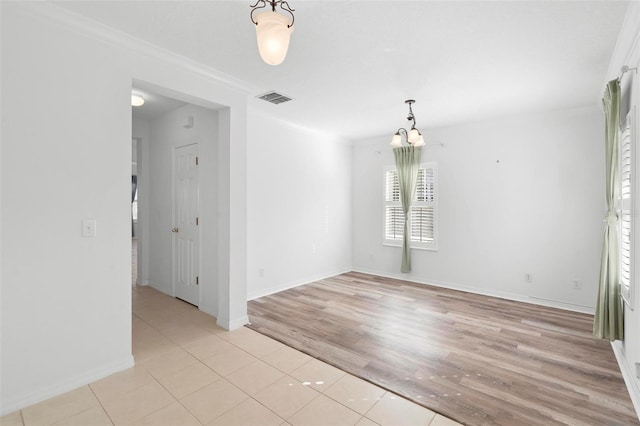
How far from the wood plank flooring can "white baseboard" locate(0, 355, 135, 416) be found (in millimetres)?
1314

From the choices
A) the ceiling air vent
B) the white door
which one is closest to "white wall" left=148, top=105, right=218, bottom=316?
the white door

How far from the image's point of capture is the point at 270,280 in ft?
15.9

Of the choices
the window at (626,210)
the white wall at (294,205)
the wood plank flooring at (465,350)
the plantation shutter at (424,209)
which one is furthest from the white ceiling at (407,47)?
the wood plank flooring at (465,350)

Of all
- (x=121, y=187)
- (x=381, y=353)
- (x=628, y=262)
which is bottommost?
(x=381, y=353)

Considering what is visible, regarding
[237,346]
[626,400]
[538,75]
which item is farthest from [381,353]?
[538,75]

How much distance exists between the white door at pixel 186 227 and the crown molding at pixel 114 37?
1.25 metres

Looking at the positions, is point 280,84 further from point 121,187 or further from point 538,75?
point 538,75

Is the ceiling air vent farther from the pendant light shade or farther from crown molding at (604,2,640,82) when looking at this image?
crown molding at (604,2,640,82)

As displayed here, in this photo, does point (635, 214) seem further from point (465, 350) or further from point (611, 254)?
point (465, 350)

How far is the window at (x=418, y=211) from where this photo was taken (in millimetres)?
5402

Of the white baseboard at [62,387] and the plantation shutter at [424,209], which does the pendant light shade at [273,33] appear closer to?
the white baseboard at [62,387]

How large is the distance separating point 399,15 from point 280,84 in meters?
1.63

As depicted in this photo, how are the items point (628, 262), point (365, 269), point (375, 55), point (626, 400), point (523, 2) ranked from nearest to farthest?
point (523, 2)
point (626, 400)
point (628, 262)
point (375, 55)
point (365, 269)

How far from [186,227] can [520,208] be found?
15.7 ft
